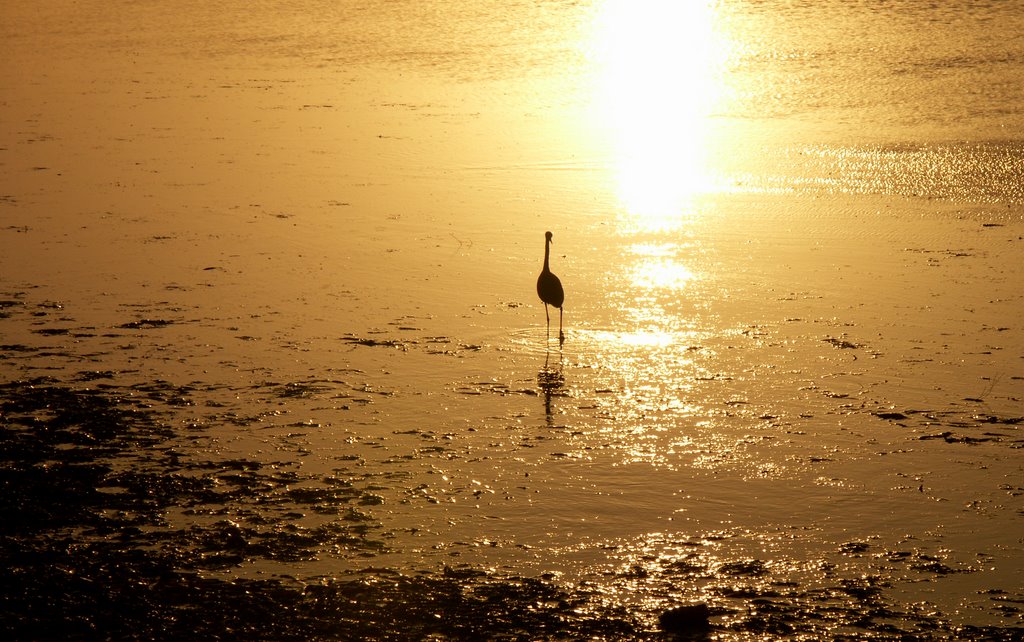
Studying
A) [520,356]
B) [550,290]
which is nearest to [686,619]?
[520,356]

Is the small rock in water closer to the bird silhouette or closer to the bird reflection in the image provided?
the bird reflection

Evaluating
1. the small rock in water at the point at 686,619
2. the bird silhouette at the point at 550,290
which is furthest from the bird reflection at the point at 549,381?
the small rock in water at the point at 686,619

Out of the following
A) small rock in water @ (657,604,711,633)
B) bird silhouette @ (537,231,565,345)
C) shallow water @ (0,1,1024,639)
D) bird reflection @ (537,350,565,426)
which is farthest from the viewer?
bird silhouette @ (537,231,565,345)

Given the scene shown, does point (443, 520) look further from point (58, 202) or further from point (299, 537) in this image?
point (58, 202)

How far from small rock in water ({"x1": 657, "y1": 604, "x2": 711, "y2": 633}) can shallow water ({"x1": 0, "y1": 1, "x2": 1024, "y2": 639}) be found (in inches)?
2.2

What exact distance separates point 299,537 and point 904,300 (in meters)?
3.20

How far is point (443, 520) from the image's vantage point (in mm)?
3547

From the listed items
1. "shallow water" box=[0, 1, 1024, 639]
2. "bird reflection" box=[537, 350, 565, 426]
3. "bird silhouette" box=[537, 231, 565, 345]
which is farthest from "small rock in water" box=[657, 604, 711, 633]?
"bird silhouette" box=[537, 231, 565, 345]

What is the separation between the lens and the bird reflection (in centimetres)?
450

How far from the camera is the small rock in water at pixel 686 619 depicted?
297cm

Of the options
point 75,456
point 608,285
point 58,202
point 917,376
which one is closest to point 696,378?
point 917,376

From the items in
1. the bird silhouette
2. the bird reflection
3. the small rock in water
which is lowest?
the small rock in water

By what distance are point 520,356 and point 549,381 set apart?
0.97 ft

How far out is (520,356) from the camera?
16.2 ft
